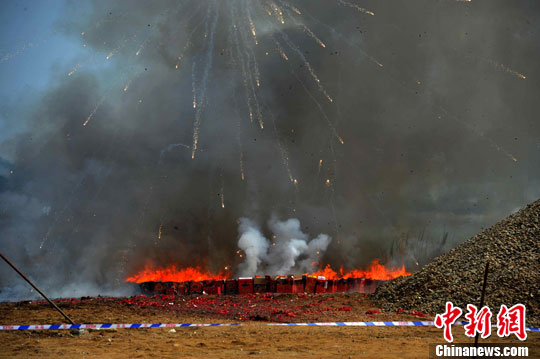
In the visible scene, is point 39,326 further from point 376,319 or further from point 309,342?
point 376,319

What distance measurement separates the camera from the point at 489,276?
20422 mm

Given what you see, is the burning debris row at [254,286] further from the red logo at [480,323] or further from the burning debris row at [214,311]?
the red logo at [480,323]

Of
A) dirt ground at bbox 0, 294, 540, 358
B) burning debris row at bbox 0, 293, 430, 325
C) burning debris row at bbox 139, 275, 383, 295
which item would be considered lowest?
dirt ground at bbox 0, 294, 540, 358

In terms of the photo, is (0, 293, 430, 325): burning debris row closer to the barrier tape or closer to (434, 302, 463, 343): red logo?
the barrier tape

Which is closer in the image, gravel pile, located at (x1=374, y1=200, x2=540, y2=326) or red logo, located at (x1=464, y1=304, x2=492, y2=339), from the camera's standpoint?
red logo, located at (x1=464, y1=304, x2=492, y2=339)

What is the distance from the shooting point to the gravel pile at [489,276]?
18844 millimetres

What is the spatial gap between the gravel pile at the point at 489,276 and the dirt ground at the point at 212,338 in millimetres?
2138

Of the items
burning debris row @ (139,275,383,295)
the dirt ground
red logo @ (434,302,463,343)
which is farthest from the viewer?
burning debris row @ (139,275,383,295)

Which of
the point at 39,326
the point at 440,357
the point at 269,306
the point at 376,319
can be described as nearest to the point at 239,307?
the point at 269,306

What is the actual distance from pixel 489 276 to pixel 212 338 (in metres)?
14.6

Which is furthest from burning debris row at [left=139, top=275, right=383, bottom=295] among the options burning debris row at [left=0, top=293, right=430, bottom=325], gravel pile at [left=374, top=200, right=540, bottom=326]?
gravel pile at [left=374, top=200, right=540, bottom=326]

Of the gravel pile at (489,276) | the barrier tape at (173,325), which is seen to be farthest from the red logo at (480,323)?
the gravel pile at (489,276)

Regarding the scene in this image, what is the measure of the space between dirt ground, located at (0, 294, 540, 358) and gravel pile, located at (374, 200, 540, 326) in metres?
2.14

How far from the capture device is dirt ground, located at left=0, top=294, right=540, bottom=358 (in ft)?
38.9
